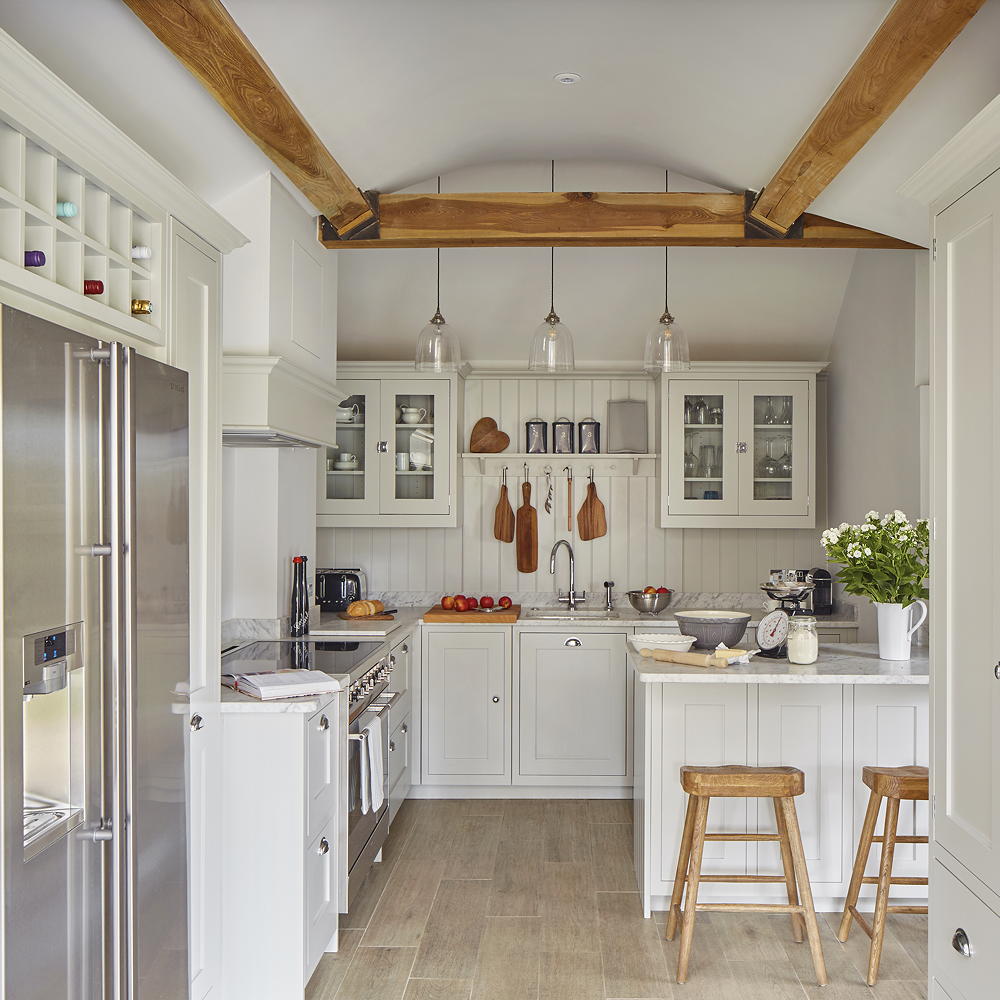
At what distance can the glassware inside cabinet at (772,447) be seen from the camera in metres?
5.32

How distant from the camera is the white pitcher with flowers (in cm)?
357

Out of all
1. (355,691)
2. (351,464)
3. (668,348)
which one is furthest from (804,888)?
(351,464)

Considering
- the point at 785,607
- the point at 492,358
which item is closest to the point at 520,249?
the point at 492,358

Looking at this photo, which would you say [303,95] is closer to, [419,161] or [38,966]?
[419,161]

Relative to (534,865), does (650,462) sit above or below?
above

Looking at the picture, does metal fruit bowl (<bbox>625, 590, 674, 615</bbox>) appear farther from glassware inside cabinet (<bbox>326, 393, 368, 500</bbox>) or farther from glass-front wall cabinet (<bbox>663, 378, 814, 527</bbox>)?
glassware inside cabinet (<bbox>326, 393, 368, 500</bbox>)

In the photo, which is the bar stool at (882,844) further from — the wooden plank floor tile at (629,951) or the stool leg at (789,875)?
the wooden plank floor tile at (629,951)

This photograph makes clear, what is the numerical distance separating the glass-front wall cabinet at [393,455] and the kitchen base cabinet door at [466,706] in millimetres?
764

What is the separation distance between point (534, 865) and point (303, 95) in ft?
10.2

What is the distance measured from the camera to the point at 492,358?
5.65 m

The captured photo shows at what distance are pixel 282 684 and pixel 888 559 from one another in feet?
7.27

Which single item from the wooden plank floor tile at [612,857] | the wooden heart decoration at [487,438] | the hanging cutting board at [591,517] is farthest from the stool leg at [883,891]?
the wooden heart decoration at [487,438]

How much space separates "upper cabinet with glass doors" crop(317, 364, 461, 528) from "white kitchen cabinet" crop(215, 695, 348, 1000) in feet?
8.34

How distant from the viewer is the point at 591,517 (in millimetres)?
5617
